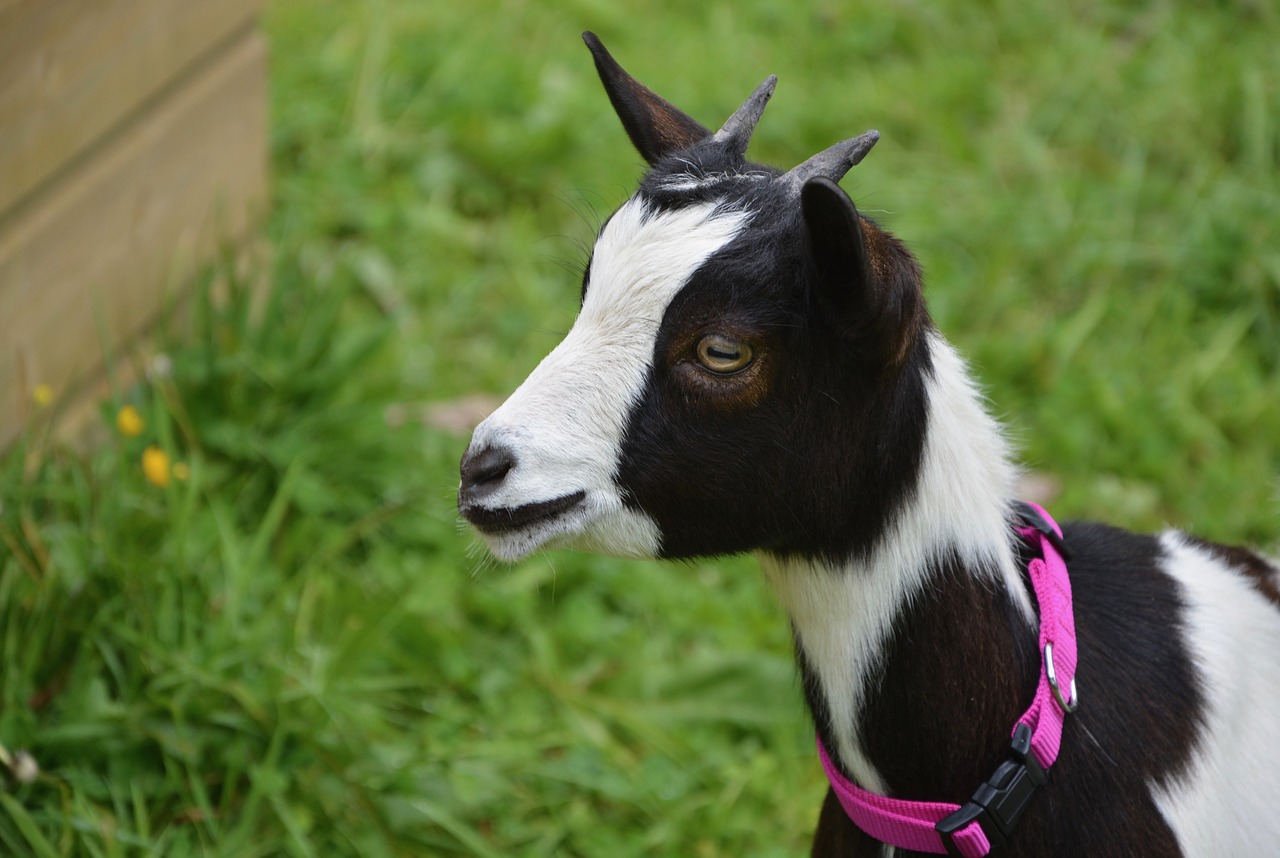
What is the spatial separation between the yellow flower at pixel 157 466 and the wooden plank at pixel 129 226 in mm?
314

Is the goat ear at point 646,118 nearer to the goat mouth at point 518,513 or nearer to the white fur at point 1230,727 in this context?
the goat mouth at point 518,513

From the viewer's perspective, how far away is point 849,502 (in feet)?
6.01

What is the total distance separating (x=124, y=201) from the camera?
348cm

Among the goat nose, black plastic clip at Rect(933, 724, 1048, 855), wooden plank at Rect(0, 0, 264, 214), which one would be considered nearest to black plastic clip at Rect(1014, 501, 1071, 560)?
black plastic clip at Rect(933, 724, 1048, 855)

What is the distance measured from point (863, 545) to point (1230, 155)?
12.5ft

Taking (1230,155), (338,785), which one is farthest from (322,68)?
(1230,155)

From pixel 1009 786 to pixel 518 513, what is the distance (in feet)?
2.49

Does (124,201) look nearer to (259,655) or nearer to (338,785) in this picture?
(259,655)

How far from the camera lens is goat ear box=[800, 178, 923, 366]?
1589 mm

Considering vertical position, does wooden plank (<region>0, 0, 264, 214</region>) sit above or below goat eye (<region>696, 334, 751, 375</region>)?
above

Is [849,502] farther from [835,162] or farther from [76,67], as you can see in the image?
[76,67]

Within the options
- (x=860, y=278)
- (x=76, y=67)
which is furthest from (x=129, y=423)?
(x=860, y=278)

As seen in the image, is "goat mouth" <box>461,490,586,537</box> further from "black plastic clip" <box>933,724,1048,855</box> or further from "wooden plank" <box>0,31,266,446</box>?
"wooden plank" <box>0,31,266,446</box>

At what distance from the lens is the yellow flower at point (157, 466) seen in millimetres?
3129
